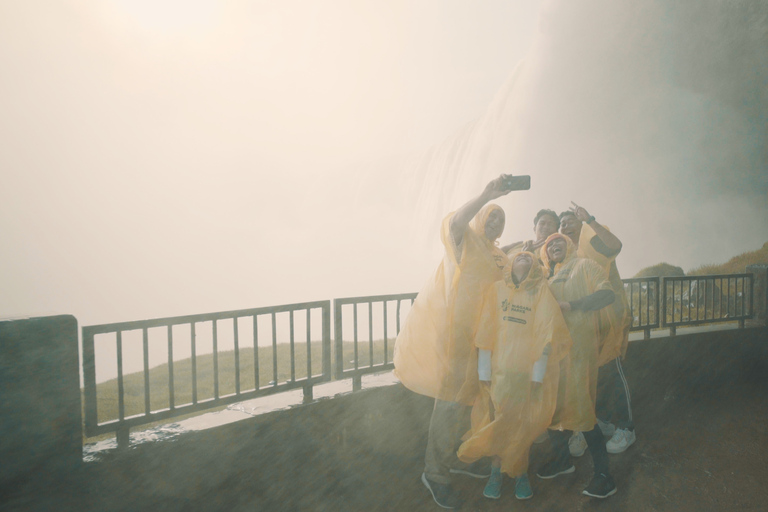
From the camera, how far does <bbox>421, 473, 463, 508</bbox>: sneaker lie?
8.65ft

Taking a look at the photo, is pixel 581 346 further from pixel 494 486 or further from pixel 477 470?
pixel 477 470

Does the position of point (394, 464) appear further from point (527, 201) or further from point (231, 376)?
point (527, 201)

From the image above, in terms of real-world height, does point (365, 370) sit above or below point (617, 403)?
above

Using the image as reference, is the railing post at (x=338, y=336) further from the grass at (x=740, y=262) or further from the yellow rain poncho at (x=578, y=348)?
the grass at (x=740, y=262)

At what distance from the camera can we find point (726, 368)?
5613mm

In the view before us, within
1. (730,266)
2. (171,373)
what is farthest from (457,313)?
(730,266)

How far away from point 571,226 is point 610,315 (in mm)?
667

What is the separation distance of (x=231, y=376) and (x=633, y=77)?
13798 mm

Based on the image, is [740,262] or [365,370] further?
[740,262]

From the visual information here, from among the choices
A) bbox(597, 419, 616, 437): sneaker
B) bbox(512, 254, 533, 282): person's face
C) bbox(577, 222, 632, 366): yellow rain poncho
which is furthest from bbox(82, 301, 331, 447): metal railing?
bbox(597, 419, 616, 437): sneaker

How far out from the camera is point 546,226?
3.10m

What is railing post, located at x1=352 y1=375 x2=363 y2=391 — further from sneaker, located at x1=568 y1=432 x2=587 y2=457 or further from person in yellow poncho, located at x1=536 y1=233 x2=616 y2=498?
sneaker, located at x1=568 y1=432 x2=587 y2=457

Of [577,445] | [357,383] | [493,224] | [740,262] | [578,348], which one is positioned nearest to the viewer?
[493,224]

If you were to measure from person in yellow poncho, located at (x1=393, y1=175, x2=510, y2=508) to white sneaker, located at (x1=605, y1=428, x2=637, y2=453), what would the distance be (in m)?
1.37
